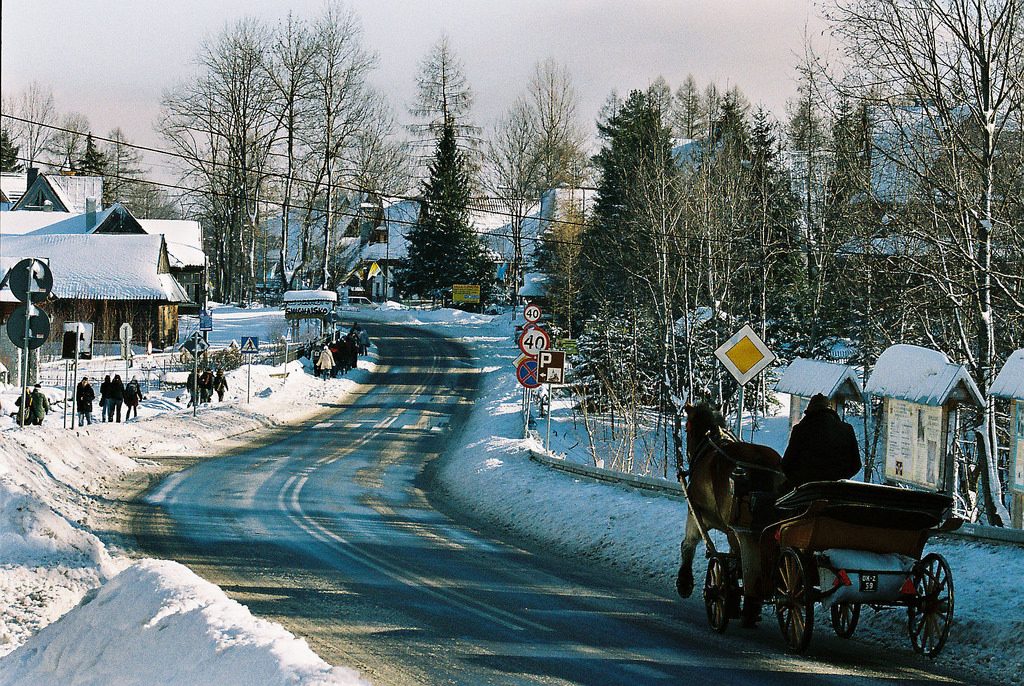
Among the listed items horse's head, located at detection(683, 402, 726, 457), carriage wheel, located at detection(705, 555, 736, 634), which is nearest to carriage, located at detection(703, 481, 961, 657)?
carriage wheel, located at detection(705, 555, 736, 634)

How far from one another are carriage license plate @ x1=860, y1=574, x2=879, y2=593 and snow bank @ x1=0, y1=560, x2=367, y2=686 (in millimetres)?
3876

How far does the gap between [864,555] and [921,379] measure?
6.59 meters

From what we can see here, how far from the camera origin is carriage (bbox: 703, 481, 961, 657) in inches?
300

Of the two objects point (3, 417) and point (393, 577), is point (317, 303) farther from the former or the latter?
point (393, 577)

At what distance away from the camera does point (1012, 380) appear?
1191cm

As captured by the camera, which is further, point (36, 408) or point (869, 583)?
point (36, 408)

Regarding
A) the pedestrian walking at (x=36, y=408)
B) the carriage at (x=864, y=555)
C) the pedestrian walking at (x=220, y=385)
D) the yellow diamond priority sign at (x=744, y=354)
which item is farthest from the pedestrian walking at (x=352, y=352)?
the carriage at (x=864, y=555)

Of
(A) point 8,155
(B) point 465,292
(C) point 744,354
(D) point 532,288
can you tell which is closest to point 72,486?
(C) point 744,354

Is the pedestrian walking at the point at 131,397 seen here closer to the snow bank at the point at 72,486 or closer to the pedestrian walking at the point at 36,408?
the snow bank at the point at 72,486

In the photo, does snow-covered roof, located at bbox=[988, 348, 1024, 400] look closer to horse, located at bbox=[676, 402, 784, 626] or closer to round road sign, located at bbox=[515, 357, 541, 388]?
horse, located at bbox=[676, 402, 784, 626]

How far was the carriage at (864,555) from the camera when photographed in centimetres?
763

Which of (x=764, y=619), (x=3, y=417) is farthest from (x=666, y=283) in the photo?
(x=764, y=619)

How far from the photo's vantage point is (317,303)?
59719 millimetres

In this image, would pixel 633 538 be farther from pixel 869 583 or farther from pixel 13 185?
pixel 13 185
